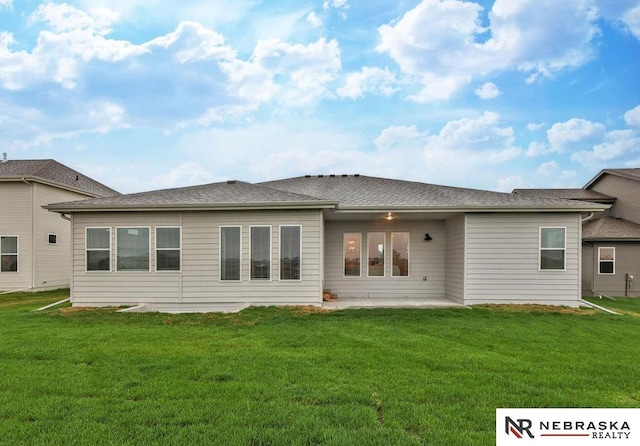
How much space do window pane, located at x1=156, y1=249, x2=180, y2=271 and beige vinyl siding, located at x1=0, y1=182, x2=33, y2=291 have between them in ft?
25.3

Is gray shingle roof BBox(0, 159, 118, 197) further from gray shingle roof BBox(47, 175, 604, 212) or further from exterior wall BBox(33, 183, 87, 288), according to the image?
gray shingle roof BBox(47, 175, 604, 212)

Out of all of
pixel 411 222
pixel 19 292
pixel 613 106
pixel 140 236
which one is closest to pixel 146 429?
pixel 140 236

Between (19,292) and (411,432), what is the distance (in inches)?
616

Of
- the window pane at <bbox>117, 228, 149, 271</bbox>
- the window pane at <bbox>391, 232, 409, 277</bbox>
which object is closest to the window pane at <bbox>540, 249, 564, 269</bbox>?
the window pane at <bbox>391, 232, 409, 277</bbox>

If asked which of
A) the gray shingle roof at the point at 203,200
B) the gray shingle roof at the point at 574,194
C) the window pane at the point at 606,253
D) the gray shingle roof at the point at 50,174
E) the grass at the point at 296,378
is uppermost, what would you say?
the gray shingle roof at the point at 50,174

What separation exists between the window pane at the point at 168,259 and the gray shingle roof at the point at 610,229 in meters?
14.2

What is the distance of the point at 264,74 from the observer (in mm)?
16516

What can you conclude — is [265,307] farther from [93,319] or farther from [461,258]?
[461,258]

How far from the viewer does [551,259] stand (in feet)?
32.8

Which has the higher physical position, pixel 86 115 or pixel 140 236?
pixel 86 115

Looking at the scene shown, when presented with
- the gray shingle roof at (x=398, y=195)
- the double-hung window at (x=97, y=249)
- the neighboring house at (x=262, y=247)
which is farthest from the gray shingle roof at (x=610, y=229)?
the double-hung window at (x=97, y=249)

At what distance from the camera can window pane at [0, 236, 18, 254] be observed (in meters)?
14.0

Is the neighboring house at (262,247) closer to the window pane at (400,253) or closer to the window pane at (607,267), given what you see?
the window pane at (400,253)

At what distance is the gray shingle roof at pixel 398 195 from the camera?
9.89 m
